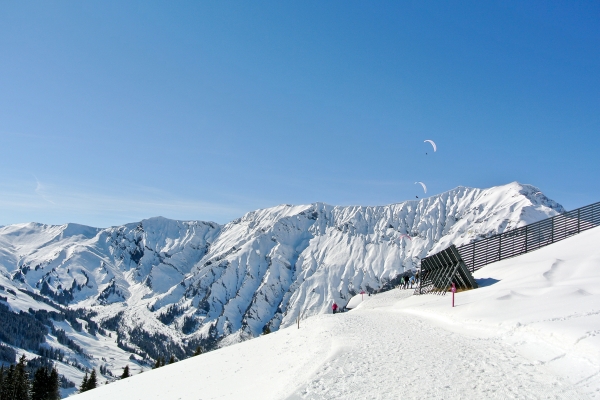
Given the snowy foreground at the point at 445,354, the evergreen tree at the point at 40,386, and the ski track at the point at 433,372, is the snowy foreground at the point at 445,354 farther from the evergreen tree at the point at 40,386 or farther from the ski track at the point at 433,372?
the evergreen tree at the point at 40,386

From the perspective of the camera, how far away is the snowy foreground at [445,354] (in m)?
10.7

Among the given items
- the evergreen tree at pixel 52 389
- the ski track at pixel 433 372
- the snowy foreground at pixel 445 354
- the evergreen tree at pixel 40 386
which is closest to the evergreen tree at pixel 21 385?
the evergreen tree at pixel 40 386

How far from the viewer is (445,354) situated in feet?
44.2

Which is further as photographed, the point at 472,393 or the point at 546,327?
the point at 546,327

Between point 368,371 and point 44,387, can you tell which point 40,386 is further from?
point 368,371

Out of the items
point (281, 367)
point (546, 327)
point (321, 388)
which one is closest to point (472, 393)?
point (321, 388)

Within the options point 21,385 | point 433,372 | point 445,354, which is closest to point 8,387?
point 21,385

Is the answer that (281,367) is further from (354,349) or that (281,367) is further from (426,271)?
(426,271)

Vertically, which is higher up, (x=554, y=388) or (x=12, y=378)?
(x=554, y=388)

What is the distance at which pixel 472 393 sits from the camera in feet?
33.2

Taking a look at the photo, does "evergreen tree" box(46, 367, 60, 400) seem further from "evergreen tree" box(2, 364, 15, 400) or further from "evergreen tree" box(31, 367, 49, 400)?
"evergreen tree" box(2, 364, 15, 400)

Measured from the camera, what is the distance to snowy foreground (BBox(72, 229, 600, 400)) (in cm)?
1072

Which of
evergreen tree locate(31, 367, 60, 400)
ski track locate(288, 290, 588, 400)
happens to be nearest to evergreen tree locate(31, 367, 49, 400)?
evergreen tree locate(31, 367, 60, 400)

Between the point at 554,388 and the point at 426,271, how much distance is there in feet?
98.9
